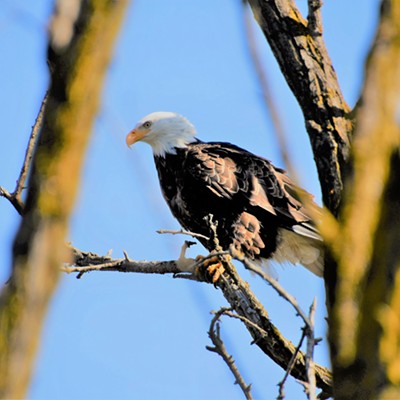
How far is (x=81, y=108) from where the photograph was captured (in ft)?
4.84

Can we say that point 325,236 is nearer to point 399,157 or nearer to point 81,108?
point 399,157

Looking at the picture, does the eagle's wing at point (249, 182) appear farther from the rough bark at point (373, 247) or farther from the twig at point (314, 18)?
the rough bark at point (373, 247)

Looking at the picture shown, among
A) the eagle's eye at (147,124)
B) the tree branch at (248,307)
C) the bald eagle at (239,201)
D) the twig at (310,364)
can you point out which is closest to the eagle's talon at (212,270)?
the tree branch at (248,307)

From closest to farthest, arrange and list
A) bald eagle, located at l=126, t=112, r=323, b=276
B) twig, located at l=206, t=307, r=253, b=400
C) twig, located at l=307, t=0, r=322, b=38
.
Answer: twig, located at l=206, t=307, r=253, b=400
twig, located at l=307, t=0, r=322, b=38
bald eagle, located at l=126, t=112, r=323, b=276

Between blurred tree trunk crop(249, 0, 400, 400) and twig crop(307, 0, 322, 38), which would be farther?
twig crop(307, 0, 322, 38)

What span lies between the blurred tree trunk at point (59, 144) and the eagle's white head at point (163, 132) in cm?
556

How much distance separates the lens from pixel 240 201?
21.8 feet

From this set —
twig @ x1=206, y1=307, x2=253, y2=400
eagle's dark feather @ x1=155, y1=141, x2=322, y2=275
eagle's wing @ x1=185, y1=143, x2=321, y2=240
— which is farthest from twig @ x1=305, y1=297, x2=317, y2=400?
eagle's wing @ x1=185, y1=143, x2=321, y2=240

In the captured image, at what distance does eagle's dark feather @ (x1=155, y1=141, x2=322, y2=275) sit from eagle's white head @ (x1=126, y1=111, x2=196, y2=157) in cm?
12

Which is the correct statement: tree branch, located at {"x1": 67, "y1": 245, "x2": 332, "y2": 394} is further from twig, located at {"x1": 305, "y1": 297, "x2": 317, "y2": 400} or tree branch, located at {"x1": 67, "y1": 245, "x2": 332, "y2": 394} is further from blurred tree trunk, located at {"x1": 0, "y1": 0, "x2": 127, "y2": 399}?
blurred tree trunk, located at {"x1": 0, "y1": 0, "x2": 127, "y2": 399}

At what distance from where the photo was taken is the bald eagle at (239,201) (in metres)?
6.52

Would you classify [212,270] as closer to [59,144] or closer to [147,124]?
[147,124]

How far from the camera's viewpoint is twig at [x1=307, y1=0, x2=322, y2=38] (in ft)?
14.5

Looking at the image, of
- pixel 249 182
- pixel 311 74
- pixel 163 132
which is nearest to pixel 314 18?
pixel 311 74
